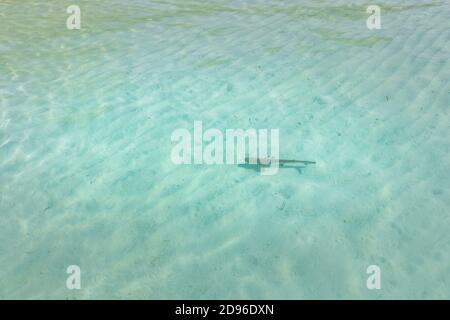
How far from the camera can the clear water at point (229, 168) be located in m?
2.81

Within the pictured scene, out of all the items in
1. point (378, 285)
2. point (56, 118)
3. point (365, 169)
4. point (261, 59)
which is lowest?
point (378, 285)

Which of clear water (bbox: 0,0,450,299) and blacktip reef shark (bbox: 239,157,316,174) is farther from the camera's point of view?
blacktip reef shark (bbox: 239,157,316,174)

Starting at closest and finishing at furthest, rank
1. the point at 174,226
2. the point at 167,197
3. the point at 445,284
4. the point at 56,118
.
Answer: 1. the point at 445,284
2. the point at 174,226
3. the point at 167,197
4. the point at 56,118

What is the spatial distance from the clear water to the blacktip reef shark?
0.38ft

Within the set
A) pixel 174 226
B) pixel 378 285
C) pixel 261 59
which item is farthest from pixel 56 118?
pixel 378 285

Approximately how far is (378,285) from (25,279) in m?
2.59

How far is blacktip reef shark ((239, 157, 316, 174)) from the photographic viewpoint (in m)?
3.73

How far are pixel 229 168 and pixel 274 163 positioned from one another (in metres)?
0.45

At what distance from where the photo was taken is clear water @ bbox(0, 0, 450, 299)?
2.81m

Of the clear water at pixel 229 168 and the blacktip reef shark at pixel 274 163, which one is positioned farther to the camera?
the blacktip reef shark at pixel 274 163

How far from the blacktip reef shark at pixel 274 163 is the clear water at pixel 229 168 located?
117mm

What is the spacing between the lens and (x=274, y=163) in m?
3.76

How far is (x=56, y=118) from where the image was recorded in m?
4.52

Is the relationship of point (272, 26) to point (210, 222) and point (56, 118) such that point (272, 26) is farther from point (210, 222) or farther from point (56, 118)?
point (210, 222)
